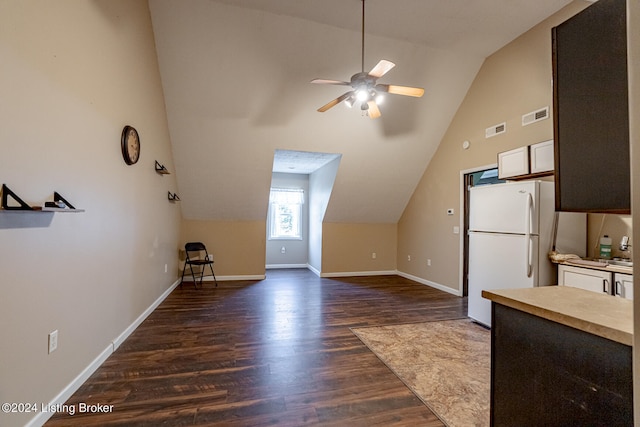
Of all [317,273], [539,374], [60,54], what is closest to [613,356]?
[539,374]

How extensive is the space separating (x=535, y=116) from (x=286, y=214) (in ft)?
17.4

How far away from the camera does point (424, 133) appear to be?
4660 mm

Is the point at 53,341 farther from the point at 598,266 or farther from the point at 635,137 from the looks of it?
the point at 598,266

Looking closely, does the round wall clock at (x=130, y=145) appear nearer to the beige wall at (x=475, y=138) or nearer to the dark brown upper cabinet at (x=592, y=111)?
the dark brown upper cabinet at (x=592, y=111)

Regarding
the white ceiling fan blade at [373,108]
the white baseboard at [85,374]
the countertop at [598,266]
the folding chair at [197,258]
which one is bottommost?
the white baseboard at [85,374]

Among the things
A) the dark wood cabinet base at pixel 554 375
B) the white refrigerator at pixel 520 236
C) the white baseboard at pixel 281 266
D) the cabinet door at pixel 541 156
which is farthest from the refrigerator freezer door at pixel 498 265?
the white baseboard at pixel 281 266

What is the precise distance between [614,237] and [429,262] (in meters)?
2.72

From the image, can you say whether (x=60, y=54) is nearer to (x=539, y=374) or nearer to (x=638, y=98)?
(x=638, y=98)

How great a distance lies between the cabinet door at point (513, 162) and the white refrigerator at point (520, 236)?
15.7 inches

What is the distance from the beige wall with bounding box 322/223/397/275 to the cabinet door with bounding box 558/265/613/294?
11.9 feet

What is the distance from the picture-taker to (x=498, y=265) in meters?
3.07

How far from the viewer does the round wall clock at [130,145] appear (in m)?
2.45

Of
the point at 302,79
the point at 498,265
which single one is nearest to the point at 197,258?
the point at 302,79

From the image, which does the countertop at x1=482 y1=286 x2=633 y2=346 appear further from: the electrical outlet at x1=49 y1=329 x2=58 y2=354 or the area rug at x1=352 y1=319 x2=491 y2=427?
the electrical outlet at x1=49 y1=329 x2=58 y2=354
